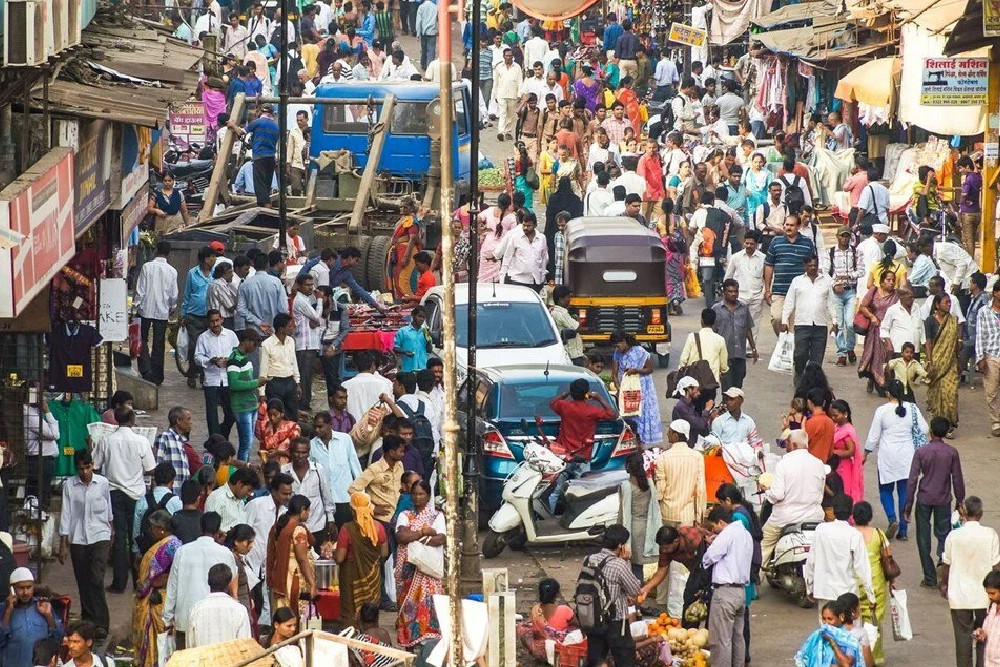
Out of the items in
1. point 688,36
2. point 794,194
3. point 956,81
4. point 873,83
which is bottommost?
point 794,194

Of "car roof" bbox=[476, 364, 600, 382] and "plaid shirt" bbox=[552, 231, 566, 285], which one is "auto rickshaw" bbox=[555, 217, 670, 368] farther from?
"car roof" bbox=[476, 364, 600, 382]

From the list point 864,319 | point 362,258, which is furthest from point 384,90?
point 864,319

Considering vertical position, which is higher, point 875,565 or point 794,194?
point 794,194

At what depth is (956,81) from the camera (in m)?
25.7

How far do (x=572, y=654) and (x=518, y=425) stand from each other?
3.76 meters

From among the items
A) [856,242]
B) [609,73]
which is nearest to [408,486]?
[856,242]

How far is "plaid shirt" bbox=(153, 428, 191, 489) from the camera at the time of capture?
596 inches

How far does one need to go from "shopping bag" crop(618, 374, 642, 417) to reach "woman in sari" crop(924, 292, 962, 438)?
314 centimetres

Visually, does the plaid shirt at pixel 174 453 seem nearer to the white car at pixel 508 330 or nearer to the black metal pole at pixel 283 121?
the white car at pixel 508 330

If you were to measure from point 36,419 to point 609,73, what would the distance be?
84.3ft

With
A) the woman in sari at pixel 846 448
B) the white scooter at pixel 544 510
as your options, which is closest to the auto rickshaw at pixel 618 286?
the white scooter at pixel 544 510

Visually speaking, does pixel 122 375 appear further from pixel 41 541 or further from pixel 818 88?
pixel 818 88

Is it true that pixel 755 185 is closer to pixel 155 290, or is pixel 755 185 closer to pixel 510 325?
pixel 510 325

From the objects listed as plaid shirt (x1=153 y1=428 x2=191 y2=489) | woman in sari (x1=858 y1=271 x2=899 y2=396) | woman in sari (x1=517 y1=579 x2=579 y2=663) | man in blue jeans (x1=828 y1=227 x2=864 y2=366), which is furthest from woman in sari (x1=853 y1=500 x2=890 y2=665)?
man in blue jeans (x1=828 y1=227 x2=864 y2=366)
